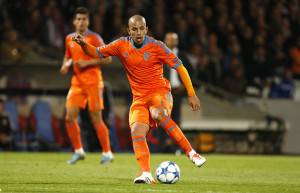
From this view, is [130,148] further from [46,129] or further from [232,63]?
[232,63]

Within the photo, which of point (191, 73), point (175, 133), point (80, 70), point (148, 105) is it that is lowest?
point (175, 133)

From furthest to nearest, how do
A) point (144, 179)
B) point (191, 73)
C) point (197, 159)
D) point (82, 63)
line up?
point (191, 73) → point (82, 63) → point (197, 159) → point (144, 179)

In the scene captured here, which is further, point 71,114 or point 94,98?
point 94,98

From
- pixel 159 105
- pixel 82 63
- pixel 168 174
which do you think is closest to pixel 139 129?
pixel 159 105

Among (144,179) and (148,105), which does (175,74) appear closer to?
(148,105)

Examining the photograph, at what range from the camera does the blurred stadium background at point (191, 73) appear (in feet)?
55.6

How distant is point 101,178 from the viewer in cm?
948

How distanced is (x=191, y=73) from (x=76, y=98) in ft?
9.85

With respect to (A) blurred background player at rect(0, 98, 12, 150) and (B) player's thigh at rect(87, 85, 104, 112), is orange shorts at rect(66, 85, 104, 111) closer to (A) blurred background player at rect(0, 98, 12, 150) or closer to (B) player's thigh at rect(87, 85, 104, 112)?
(B) player's thigh at rect(87, 85, 104, 112)

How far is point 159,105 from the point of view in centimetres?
934

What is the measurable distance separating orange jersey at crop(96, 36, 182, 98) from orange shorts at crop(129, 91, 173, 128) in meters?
0.07

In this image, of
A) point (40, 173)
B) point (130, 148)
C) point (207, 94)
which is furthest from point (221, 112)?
point (40, 173)

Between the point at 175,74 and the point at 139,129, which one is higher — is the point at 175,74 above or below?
Answer: above

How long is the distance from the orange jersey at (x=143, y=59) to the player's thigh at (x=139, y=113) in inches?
4.4
